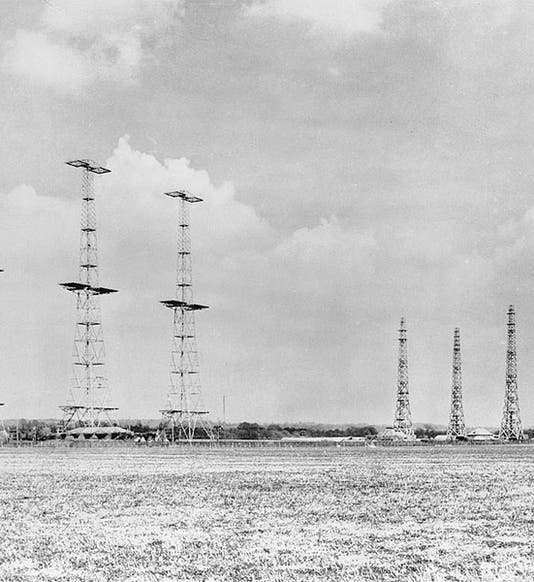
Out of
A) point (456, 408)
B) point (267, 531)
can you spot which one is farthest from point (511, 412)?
point (267, 531)

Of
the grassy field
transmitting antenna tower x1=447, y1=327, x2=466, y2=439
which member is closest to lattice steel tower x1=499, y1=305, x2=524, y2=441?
transmitting antenna tower x1=447, y1=327, x2=466, y2=439

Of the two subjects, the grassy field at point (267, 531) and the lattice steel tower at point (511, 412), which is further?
the lattice steel tower at point (511, 412)

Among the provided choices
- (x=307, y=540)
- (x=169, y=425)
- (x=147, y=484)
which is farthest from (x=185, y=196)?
(x=307, y=540)

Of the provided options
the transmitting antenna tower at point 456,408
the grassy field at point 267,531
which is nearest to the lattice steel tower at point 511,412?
the transmitting antenna tower at point 456,408

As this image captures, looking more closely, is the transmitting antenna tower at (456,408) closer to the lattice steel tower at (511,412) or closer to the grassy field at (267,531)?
the lattice steel tower at (511,412)

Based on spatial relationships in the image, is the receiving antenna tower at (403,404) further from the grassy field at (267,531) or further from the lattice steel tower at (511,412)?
the grassy field at (267,531)

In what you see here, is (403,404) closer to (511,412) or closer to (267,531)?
(511,412)

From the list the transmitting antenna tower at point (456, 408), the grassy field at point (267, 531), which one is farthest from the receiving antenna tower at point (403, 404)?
the grassy field at point (267, 531)

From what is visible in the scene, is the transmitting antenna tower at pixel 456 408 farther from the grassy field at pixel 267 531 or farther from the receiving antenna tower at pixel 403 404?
the grassy field at pixel 267 531

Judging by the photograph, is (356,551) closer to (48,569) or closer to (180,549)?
(180,549)
